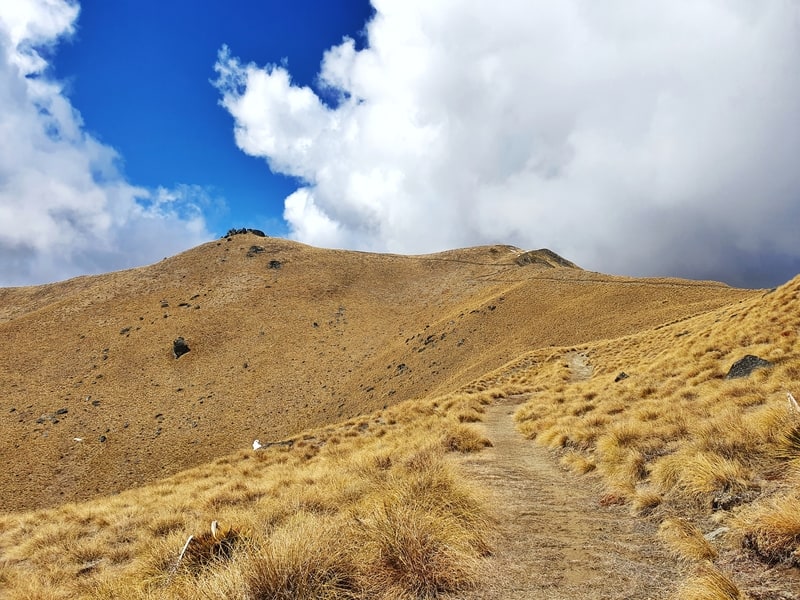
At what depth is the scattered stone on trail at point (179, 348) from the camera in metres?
47.6

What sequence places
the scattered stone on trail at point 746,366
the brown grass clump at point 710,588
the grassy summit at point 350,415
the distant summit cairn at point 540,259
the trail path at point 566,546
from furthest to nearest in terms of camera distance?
1. the distant summit cairn at point 540,259
2. the scattered stone on trail at point 746,366
3. the grassy summit at point 350,415
4. the trail path at point 566,546
5. the brown grass clump at point 710,588

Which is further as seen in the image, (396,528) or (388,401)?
(388,401)

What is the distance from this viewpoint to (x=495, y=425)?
1533 cm

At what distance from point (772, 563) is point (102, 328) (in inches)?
2448

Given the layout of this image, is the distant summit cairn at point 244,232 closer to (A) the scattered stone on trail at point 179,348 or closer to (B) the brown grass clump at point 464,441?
(A) the scattered stone on trail at point 179,348

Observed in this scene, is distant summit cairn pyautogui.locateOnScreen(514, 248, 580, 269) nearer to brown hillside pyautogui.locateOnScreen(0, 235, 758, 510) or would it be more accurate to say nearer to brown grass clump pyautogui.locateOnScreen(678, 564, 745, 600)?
brown hillside pyautogui.locateOnScreen(0, 235, 758, 510)

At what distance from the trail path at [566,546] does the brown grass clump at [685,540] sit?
140 mm

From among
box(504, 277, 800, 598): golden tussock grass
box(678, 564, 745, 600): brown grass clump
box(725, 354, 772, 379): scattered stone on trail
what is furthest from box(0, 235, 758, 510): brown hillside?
box(678, 564, 745, 600): brown grass clump

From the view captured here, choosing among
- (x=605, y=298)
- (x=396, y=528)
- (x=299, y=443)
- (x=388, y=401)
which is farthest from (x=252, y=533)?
(x=605, y=298)

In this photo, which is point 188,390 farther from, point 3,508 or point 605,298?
point 605,298

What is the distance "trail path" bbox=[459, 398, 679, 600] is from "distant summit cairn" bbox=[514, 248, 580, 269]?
64.4 meters

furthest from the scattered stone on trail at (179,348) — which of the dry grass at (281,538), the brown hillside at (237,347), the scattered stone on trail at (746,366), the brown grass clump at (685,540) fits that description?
the brown grass clump at (685,540)

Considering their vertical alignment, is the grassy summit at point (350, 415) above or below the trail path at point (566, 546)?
above

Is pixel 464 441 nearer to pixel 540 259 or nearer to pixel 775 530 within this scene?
pixel 775 530
